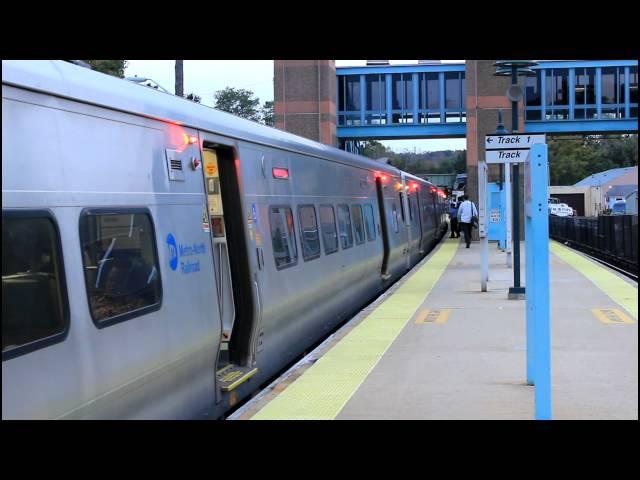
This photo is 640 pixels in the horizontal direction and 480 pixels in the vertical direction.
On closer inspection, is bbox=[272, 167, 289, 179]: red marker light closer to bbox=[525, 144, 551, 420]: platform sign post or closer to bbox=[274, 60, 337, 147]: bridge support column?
bbox=[525, 144, 551, 420]: platform sign post

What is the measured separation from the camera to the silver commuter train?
13.4 ft

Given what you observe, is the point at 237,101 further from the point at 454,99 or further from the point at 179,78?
the point at 179,78

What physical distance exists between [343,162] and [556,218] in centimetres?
2748

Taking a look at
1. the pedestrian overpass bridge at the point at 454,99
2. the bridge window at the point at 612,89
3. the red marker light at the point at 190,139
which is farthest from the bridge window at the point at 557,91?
the red marker light at the point at 190,139

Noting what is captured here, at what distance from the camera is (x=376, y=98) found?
4347 centimetres

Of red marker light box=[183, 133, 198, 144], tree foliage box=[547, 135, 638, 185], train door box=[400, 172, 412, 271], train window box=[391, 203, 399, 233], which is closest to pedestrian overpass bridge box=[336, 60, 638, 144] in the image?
train door box=[400, 172, 412, 271]

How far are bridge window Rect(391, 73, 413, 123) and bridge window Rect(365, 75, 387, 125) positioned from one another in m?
0.51

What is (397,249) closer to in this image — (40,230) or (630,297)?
(630,297)

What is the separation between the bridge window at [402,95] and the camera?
1700 inches

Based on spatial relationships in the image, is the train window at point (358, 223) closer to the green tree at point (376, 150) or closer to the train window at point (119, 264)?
the train window at point (119, 264)

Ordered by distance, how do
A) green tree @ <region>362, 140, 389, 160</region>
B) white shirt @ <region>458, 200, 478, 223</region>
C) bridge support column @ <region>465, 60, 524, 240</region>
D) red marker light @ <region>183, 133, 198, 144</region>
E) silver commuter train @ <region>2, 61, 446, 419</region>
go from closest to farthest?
silver commuter train @ <region>2, 61, 446, 419</region>
red marker light @ <region>183, 133, 198, 144</region>
white shirt @ <region>458, 200, 478, 223</region>
bridge support column @ <region>465, 60, 524, 240</region>
green tree @ <region>362, 140, 389, 160</region>
